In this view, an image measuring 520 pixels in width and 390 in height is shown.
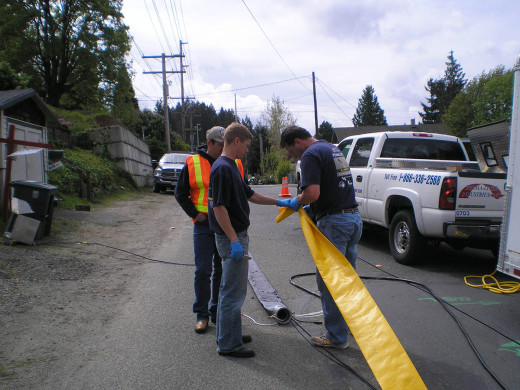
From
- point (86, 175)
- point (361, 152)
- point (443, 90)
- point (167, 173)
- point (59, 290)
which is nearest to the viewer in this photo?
point (59, 290)

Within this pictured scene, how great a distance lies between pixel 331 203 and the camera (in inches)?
142

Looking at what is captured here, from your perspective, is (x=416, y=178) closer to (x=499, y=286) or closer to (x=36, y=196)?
(x=499, y=286)

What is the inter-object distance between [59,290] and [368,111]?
89352mm

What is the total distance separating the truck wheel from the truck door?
101 centimetres

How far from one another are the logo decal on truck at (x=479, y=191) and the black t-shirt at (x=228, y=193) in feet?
12.0

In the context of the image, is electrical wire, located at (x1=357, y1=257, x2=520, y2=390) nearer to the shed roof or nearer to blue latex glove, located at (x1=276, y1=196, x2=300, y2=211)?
blue latex glove, located at (x1=276, y1=196, x2=300, y2=211)

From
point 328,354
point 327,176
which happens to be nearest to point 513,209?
point 327,176

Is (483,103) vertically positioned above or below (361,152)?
above

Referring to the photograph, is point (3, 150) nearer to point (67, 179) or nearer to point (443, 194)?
point (67, 179)

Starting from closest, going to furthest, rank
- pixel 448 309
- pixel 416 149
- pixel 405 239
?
pixel 448 309 → pixel 405 239 → pixel 416 149

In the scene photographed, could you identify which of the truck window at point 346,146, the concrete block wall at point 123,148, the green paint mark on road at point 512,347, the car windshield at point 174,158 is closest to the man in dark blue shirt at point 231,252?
the green paint mark on road at point 512,347

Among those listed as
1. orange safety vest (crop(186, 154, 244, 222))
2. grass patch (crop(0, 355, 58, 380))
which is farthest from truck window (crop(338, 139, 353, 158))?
grass patch (crop(0, 355, 58, 380))

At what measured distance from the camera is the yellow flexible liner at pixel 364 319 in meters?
2.69

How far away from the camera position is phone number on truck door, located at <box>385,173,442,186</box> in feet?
19.3
